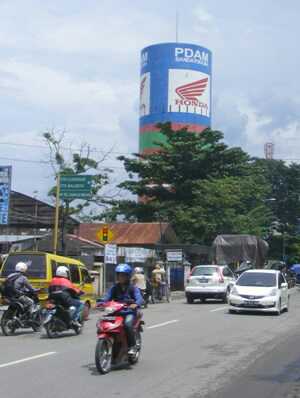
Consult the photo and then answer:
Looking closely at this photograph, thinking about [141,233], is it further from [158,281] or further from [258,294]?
[258,294]

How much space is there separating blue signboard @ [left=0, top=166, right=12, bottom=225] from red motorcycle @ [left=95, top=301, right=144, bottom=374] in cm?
1726

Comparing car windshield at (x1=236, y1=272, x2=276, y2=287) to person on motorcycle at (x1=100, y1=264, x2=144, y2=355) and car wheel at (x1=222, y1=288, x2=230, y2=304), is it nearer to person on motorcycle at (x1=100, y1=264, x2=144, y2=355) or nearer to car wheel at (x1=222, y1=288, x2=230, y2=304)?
car wheel at (x1=222, y1=288, x2=230, y2=304)

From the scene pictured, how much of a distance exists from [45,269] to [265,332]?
6.18 m

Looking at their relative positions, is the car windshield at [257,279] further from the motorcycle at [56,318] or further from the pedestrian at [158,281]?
the motorcycle at [56,318]

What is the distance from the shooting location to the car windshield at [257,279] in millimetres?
24094

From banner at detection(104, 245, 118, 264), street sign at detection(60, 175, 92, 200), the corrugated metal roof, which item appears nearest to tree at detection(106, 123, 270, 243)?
the corrugated metal roof

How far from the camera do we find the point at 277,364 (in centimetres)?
1249

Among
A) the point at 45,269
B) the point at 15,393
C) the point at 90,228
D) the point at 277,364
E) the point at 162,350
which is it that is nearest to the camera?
the point at 15,393

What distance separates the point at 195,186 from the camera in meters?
52.5

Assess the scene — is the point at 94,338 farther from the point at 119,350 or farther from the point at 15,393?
the point at 15,393

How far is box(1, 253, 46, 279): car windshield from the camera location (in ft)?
64.0

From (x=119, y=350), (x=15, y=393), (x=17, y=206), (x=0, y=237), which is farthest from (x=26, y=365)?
(x=0, y=237)

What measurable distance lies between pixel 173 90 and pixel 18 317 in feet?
198

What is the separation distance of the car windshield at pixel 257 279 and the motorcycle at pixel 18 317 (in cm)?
931
